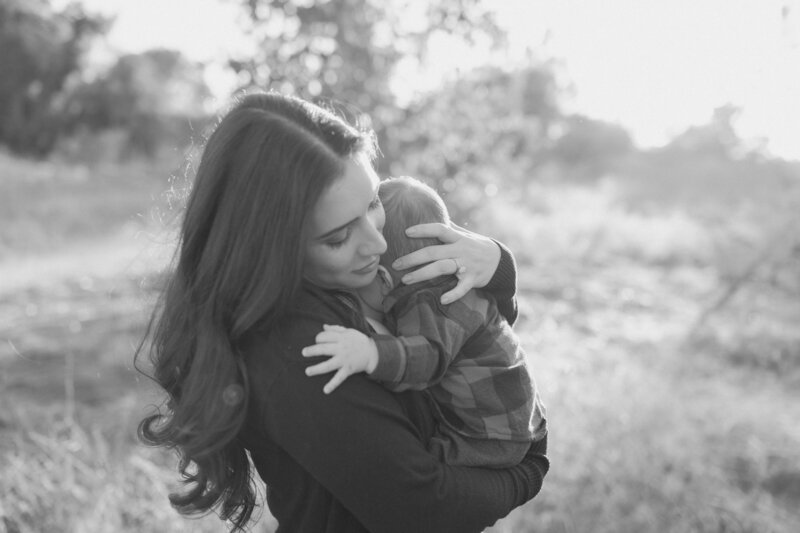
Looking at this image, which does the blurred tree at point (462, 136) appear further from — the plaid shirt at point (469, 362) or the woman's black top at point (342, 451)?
the woman's black top at point (342, 451)

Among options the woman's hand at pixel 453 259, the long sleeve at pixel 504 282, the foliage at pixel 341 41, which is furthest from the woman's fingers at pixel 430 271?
the foliage at pixel 341 41

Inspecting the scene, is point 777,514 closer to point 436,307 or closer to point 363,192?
point 436,307

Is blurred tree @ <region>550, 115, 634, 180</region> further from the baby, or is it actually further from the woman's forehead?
the woman's forehead

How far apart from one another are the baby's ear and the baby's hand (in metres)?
0.29

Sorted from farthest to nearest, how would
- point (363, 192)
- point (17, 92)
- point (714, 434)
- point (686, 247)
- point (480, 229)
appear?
point (17, 92) → point (686, 247) → point (480, 229) → point (714, 434) → point (363, 192)

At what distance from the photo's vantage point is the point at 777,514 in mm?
3949

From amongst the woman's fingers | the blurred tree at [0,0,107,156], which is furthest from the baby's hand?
the blurred tree at [0,0,107,156]

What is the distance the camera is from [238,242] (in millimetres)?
1454

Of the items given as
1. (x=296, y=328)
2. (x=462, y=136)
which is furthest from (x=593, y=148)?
(x=296, y=328)

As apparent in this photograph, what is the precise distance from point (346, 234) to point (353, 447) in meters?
0.39

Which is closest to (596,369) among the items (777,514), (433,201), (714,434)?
(714,434)

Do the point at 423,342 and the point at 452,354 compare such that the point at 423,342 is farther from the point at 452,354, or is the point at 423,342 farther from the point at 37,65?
the point at 37,65

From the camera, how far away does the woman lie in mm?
1395

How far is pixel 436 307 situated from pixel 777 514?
3068 mm
